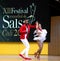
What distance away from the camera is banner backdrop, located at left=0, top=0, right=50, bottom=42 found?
63.3ft

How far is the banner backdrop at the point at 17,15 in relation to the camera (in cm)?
1930

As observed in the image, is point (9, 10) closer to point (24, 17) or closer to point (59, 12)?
point (24, 17)

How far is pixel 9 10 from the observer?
19.7 meters

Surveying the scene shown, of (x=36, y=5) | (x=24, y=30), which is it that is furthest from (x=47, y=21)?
(x=24, y=30)

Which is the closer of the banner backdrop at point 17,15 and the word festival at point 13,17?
the banner backdrop at point 17,15

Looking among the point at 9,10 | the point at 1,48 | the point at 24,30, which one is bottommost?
the point at 1,48

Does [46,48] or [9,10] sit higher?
[9,10]

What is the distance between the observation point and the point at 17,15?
19.6 m

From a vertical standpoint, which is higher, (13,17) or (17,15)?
(17,15)

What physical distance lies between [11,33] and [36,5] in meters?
2.35

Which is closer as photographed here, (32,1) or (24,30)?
(24,30)

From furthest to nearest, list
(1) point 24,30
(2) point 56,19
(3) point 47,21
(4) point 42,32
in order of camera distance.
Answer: (2) point 56,19 < (3) point 47,21 < (4) point 42,32 < (1) point 24,30

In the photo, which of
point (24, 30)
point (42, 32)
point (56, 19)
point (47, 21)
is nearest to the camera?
point (24, 30)

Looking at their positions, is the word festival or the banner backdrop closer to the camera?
the banner backdrop
